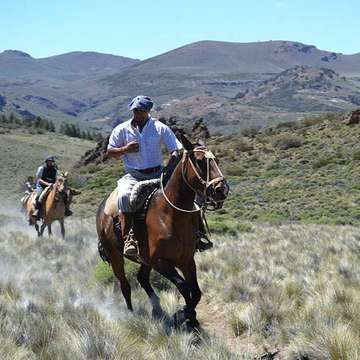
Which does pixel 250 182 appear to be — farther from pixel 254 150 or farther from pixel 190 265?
pixel 190 265

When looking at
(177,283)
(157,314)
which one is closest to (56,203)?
(157,314)

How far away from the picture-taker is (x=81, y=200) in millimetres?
39719

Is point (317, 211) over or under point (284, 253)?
under

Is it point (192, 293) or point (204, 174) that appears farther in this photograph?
point (192, 293)

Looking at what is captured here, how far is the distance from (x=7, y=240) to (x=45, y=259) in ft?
11.9

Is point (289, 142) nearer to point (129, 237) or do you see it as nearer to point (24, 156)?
point (129, 237)

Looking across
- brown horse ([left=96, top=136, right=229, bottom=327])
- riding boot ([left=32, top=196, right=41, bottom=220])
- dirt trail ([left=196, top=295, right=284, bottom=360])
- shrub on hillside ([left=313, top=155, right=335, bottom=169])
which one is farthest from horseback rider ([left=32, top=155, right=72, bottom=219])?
shrub on hillside ([left=313, top=155, right=335, bottom=169])

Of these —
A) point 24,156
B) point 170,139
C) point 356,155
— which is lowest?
point 24,156

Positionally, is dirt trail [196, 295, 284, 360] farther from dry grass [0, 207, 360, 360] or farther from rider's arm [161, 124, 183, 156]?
rider's arm [161, 124, 183, 156]

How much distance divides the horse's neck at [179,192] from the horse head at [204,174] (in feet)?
0.36

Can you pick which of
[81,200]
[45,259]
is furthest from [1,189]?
[45,259]

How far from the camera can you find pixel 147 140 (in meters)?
7.60

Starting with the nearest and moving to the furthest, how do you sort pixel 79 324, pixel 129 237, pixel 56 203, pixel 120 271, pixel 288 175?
pixel 79 324 < pixel 129 237 < pixel 120 271 < pixel 56 203 < pixel 288 175

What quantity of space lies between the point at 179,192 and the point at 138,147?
898mm
